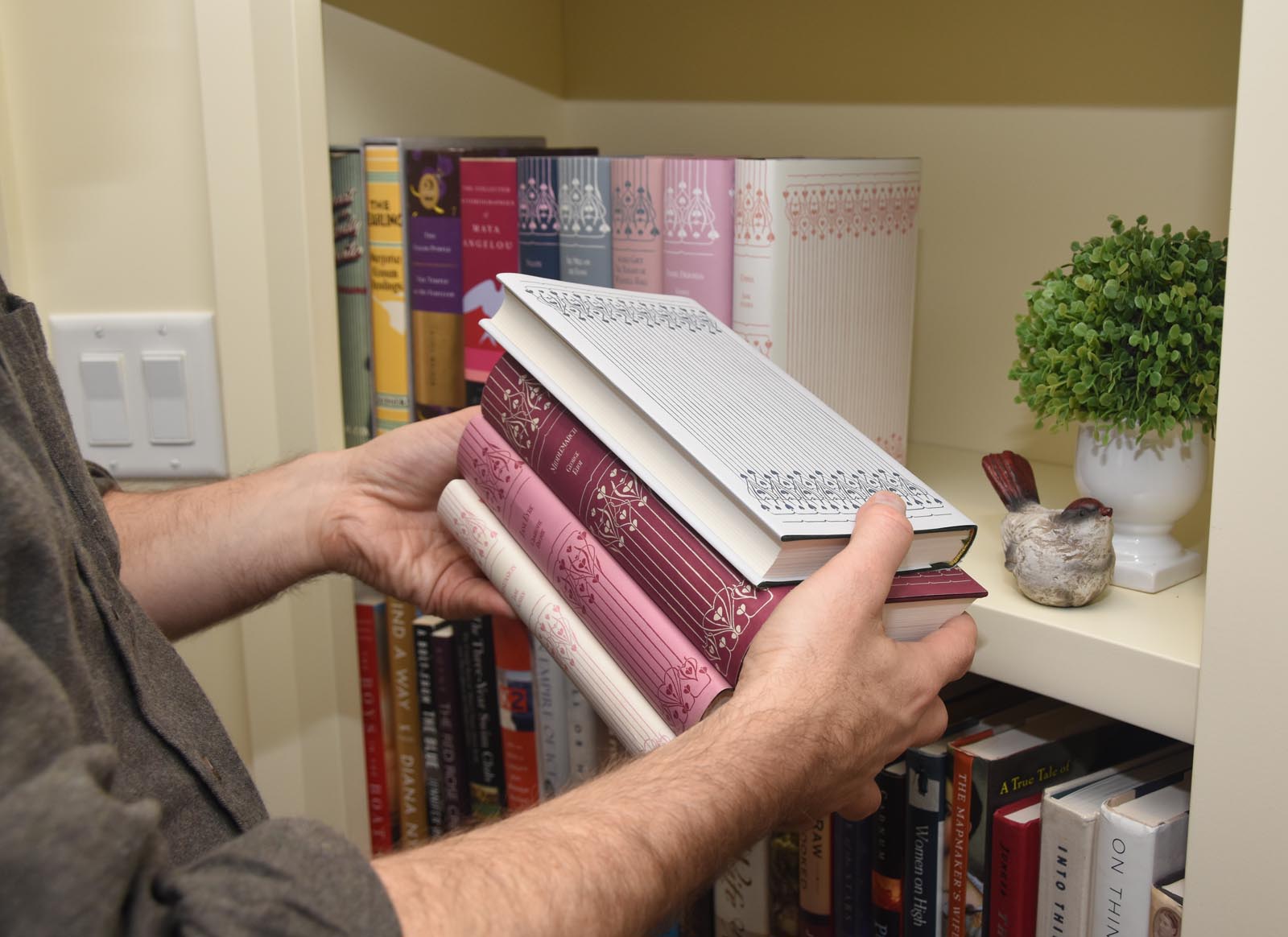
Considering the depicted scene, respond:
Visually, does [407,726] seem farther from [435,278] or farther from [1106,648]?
[1106,648]

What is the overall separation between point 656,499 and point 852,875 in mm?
366

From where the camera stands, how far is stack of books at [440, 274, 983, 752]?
575 millimetres

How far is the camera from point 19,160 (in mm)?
1002

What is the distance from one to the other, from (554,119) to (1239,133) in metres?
0.87

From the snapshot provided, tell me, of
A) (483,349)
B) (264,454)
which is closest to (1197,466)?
(483,349)

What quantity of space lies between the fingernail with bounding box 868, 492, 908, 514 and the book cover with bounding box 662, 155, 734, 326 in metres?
0.25

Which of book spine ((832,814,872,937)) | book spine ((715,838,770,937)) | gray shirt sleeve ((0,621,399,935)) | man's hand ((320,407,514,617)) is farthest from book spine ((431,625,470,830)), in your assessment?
gray shirt sleeve ((0,621,399,935))

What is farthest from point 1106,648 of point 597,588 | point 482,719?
point 482,719

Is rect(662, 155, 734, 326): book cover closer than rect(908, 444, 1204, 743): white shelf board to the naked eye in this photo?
No

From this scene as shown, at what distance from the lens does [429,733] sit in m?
1.08

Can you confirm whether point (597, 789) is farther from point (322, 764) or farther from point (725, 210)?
point (322, 764)

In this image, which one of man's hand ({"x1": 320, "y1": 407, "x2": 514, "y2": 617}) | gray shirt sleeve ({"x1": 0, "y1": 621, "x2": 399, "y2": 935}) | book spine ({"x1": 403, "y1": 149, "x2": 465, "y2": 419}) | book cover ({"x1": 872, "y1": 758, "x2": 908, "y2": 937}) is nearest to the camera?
gray shirt sleeve ({"x1": 0, "y1": 621, "x2": 399, "y2": 935})

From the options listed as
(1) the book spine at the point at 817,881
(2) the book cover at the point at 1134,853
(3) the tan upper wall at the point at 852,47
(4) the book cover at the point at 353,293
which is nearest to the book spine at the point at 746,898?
(1) the book spine at the point at 817,881

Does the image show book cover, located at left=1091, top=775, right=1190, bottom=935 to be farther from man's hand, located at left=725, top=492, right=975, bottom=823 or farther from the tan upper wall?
the tan upper wall
